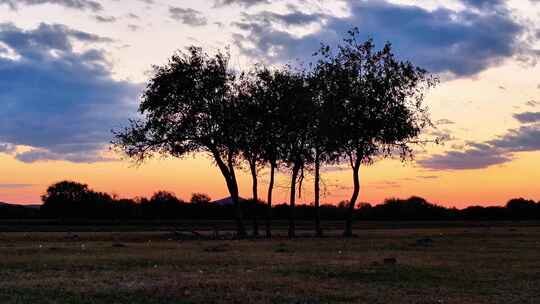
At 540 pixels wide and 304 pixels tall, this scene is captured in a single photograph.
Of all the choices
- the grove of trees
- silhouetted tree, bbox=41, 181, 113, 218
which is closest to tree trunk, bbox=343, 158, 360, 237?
the grove of trees

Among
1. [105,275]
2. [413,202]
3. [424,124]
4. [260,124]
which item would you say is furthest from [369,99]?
[413,202]

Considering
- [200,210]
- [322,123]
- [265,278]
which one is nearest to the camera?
[265,278]

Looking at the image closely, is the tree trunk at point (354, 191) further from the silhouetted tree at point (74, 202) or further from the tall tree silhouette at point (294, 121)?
the silhouetted tree at point (74, 202)

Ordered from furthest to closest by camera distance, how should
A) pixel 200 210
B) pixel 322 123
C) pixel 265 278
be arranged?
pixel 200 210 → pixel 322 123 → pixel 265 278

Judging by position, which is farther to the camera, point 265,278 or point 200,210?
point 200,210

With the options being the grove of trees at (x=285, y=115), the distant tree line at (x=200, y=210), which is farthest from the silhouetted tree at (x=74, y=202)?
the grove of trees at (x=285, y=115)

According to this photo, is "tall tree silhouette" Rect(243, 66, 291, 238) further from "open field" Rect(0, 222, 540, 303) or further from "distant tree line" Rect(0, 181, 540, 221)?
"distant tree line" Rect(0, 181, 540, 221)

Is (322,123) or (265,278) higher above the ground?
(322,123)

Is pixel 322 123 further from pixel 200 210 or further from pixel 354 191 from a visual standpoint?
pixel 200 210

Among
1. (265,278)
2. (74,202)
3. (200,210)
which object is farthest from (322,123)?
(74,202)

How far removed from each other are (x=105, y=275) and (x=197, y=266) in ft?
15.1

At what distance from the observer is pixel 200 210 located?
4921 inches

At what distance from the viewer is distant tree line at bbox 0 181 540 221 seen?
122688 mm

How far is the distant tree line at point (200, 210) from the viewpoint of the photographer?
122688mm
